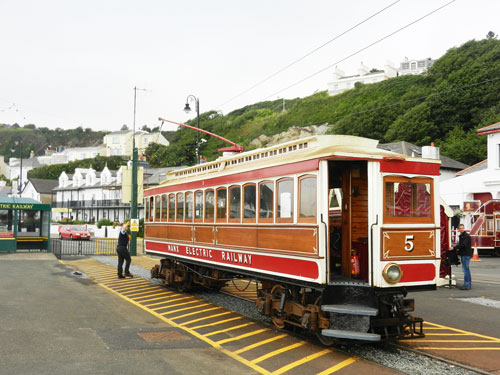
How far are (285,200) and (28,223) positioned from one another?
20137mm

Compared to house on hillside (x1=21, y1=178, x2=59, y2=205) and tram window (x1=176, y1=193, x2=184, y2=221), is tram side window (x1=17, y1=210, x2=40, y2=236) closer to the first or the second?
tram window (x1=176, y1=193, x2=184, y2=221)

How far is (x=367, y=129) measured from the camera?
56.6 metres

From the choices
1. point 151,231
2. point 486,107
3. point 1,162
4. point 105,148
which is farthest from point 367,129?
point 1,162

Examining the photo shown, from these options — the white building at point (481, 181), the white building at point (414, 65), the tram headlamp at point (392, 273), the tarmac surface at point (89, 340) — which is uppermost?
the white building at point (414, 65)

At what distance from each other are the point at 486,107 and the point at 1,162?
14279cm

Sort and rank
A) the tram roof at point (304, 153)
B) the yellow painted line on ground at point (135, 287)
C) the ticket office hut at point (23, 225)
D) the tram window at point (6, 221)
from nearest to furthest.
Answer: the tram roof at point (304, 153), the yellow painted line on ground at point (135, 287), the tram window at point (6, 221), the ticket office hut at point (23, 225)

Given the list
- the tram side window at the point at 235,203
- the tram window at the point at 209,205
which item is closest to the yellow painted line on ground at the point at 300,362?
the tram side window at the point at 235,203

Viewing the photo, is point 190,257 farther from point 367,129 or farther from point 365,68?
point 365,68

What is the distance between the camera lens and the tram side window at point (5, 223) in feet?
79.5

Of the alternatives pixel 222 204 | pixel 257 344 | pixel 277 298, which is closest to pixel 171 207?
pixel 222 204

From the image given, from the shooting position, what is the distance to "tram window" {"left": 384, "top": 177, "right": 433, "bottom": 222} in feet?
26.5

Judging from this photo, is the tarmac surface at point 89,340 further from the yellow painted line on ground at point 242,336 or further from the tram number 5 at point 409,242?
the tram number 5 at point 409,242

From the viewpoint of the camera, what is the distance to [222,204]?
37.2 feet

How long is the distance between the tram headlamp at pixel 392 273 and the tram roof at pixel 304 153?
171cm
